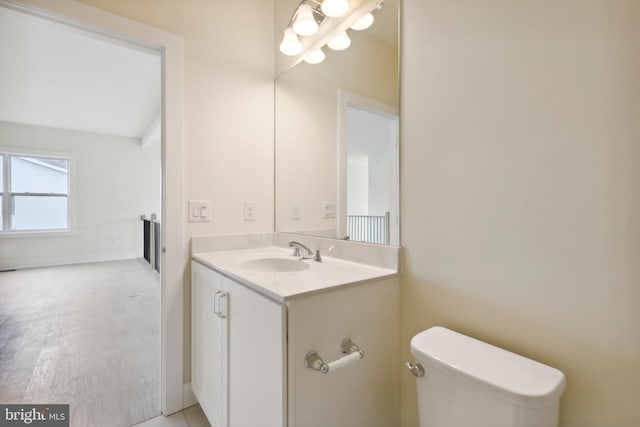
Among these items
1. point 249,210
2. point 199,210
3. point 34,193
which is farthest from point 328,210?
point 34,193

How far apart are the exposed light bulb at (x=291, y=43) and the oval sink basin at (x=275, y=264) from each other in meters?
1.24

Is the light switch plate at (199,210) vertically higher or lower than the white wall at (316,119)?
lower

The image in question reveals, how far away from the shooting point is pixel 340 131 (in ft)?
5.26

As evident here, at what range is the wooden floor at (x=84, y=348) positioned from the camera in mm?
1604

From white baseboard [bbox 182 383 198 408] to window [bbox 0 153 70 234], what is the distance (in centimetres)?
552

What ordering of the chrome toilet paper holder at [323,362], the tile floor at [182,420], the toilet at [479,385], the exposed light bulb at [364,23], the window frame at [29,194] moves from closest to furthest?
the toilet at [479,385]
the chrome toilet paper holder at [323,362]
the exposed light bulb at [364,23]
the tile floor at [182,420]
the window frame at [29,194]

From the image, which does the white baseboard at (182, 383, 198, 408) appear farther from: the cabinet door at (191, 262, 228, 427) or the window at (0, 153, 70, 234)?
the window at (0, 153, 70, 234)

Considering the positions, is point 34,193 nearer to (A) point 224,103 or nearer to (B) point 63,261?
(B) point 63,261

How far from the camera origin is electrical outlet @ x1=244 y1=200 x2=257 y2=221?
1.87 metres

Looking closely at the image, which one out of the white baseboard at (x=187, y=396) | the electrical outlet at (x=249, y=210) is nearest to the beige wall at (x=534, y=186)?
the electrical outlet at (x=249, y=210)

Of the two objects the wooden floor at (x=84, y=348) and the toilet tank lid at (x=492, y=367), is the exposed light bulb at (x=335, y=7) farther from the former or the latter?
the wooden floor at (x=84, y=348)

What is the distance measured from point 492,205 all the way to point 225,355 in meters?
1.18

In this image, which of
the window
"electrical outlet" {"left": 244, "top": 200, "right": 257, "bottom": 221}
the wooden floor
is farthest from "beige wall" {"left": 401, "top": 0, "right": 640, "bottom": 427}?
the window

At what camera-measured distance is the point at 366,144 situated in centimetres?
142
